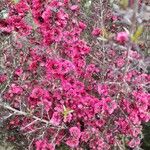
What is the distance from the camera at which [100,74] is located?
3.99 m

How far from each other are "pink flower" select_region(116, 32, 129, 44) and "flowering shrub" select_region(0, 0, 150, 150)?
0.31 metres

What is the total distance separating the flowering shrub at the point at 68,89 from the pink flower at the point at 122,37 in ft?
1.02

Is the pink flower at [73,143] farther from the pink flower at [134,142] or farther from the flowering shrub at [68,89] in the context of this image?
the pink flower at [134,142]

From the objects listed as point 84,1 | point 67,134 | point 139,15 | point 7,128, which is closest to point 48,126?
point 67,134

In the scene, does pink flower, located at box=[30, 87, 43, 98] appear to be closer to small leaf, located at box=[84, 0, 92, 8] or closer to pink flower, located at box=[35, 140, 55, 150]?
pink flower, located at box=[35, 140, 55, 150]

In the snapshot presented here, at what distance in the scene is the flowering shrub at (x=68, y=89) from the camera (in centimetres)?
369

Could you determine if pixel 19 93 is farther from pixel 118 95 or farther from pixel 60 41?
pixel 118 95

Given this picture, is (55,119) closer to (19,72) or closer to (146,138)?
(19,72)

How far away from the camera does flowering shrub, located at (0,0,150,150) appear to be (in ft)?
12.1

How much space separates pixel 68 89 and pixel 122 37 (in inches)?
30.7

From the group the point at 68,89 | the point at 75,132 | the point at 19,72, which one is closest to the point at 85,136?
the point at 75,132

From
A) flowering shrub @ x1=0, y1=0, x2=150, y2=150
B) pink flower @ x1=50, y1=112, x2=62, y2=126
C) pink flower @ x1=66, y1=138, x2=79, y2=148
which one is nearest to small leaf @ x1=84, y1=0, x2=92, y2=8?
flowering shrub @ x1=0, y1=0, x2=150, y2=150

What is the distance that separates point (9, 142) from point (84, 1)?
7.30 feet

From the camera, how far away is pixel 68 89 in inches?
144
